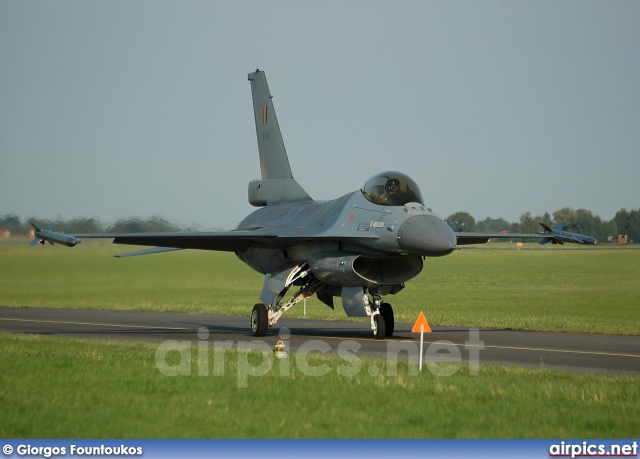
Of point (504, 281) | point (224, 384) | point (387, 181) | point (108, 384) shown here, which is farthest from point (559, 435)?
point (504, 281)

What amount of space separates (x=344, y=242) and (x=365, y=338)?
79.7 inches

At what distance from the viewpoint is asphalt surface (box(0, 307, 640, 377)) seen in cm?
1574

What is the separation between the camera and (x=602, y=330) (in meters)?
22.4

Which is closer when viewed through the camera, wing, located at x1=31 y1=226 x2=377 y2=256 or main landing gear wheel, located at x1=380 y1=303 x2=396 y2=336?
wing, located at x1=31 y1=226 x2=377 y2=256

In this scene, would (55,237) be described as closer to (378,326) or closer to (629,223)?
(378,326)

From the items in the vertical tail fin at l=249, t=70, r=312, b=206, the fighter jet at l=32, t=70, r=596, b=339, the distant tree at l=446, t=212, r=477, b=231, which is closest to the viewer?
the fighter jet at l=32, t=70, r=596, b=339

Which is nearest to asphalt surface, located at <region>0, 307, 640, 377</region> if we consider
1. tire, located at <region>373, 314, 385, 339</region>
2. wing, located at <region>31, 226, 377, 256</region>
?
tire, located at <region>373, 314, 385, 339</region>

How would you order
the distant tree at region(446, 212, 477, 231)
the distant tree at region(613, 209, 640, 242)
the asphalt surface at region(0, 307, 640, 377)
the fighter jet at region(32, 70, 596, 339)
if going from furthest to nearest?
the distant tree at region(613, 209, 640, 242) < the distant tree at region(446, 212, 477, 231) < the fighter jet at region(32, 70, 596, 339) < the asphalt surface at region(0, 307, 640, 377)

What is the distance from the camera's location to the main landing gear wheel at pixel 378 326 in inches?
792

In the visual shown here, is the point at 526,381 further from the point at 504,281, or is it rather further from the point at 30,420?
the point at 504,281

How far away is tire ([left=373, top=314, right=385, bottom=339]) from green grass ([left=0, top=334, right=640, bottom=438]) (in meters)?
6.18

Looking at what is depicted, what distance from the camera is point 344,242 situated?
20344 mm

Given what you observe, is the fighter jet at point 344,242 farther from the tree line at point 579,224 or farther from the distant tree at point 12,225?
the tree line at point 579,224

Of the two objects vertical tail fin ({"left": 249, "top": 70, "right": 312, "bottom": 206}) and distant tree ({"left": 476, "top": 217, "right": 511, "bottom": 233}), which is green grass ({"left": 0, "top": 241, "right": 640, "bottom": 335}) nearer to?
vertical tail fin ({"left": 249, "top": 70, "right": 312, "bottom": 206})
